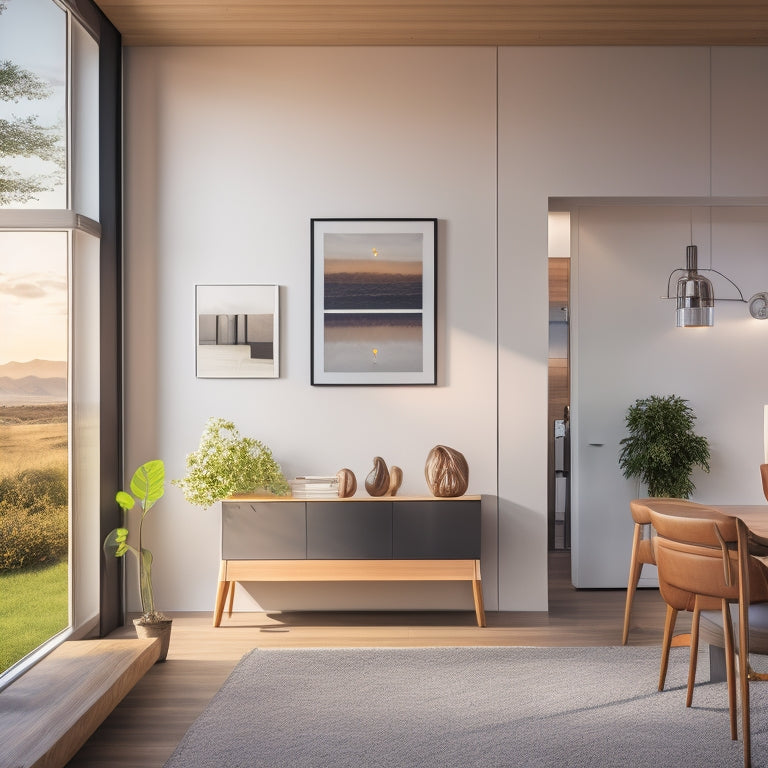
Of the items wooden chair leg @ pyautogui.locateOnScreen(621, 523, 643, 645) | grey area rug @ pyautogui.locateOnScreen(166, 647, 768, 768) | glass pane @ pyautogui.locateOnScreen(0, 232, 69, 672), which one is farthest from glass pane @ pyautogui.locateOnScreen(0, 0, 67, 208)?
wooden chair leg @ pyautogui.locateOnScreen(621, 523, 643, 645)

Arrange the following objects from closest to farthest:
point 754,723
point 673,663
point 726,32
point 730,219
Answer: point 754,723, point 673,663, point 726,32, point 730,219

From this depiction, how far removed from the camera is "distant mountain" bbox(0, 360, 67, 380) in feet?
18.7

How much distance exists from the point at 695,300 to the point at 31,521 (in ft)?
14.7

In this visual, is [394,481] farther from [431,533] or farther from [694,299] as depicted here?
[694,299]

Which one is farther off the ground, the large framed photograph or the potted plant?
the large framed photograph

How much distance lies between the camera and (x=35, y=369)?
582cm

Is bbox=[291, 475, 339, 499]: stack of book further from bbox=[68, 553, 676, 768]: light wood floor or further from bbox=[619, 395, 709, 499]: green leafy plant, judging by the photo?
bbox=[619, 395, 709, 499]: green leafy plant

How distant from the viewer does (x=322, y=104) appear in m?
5.15

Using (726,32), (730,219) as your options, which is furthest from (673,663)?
(726,32)

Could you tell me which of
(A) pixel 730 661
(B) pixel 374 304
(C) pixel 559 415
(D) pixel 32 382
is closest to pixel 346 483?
(B) pixel 374 304

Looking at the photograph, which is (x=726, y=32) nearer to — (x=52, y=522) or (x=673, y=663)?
(x=673, y=663)

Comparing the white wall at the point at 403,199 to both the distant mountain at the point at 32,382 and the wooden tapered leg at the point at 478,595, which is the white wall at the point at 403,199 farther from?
the distant mountain at the point at 32,382

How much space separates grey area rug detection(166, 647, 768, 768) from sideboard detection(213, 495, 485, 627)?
52 cm

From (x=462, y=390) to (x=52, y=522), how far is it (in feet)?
9.85
